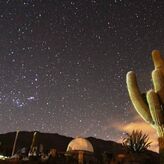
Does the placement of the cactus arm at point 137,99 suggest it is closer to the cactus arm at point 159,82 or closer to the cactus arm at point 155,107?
the cactus arm at point 155,107

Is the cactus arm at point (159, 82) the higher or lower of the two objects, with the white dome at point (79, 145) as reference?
higher

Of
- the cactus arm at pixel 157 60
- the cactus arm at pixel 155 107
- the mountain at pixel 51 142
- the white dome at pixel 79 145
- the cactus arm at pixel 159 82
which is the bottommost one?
the white dome at pixel 79 145

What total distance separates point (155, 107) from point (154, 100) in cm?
→ 27

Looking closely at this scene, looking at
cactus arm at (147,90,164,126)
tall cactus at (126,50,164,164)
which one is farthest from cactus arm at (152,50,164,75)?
cactus arm at (147,90,164,126)

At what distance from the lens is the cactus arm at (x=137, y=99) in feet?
41.5

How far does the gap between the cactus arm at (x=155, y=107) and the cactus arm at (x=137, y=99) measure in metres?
0.47

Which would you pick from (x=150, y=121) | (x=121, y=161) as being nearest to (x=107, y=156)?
(x=121, y=161)

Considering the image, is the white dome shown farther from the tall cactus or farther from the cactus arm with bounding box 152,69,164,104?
the cactus arm with bounding box 152,69,164,104

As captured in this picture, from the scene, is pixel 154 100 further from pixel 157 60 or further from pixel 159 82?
pixel 157 60

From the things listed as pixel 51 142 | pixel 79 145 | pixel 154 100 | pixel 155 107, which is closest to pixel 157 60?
pixel 154 100

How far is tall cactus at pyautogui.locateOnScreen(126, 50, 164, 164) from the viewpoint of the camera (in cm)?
1202

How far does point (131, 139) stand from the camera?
17.4 m

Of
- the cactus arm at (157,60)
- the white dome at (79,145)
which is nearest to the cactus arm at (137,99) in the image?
the cactus arm at (157,60)

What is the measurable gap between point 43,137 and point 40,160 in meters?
28.4
